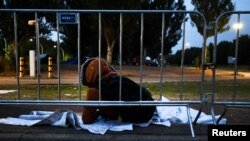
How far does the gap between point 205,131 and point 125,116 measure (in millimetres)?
1079

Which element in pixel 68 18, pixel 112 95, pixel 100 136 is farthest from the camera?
pixel 68 18

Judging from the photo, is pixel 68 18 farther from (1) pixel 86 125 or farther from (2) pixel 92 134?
(2) pixel 92 134

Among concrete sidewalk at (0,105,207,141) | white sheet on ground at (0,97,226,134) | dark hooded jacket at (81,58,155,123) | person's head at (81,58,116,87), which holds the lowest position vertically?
concrete sidewalk at (0,105,207,141)

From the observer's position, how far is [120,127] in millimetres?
5613

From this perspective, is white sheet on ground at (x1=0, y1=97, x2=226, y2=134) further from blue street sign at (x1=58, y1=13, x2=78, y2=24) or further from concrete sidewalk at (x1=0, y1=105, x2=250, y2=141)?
blue street sign at (x1=58, y1=13, x2=78, y2=24)

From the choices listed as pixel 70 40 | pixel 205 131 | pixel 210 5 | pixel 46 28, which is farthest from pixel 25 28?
pixel 205 131

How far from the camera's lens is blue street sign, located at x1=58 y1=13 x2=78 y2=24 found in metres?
6.04

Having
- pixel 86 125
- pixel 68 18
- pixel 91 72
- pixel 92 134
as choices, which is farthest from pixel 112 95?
pixel 68 18

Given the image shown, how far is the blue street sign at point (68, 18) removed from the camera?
604 centimetres

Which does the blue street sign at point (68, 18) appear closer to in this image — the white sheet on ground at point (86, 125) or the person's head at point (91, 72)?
the person's head at point (91, 72)

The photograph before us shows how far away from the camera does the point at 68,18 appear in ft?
19.9

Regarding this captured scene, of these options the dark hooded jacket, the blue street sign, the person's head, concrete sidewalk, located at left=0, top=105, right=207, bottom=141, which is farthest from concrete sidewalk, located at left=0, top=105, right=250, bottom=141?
the blue street sign

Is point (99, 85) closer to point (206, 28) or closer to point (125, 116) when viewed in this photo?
point (125, 116)

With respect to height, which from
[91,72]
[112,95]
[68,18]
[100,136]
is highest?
[68,18]
